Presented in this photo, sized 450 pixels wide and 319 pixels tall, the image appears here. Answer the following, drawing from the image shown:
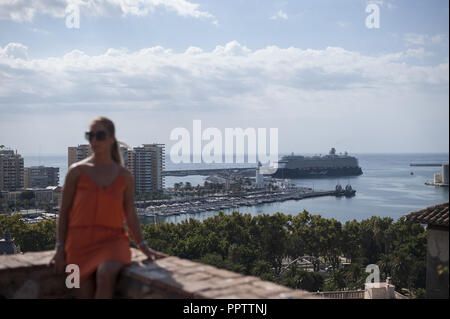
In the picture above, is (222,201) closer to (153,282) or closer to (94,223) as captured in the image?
(94,223)

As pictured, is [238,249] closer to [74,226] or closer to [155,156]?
[74,226]

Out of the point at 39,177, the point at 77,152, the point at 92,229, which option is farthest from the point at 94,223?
the point at 39,177

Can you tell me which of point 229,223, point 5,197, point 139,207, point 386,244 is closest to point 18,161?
point 5,197

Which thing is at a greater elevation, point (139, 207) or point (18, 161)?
point (18, 161)

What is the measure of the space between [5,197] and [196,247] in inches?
1271

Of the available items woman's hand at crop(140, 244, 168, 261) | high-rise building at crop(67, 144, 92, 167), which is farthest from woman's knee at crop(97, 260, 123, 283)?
high-rise building at crop(67, 144, 92, 167)

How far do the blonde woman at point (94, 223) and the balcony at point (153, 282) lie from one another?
105 millimetres

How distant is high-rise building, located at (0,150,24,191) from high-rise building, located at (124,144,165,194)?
1247 cm

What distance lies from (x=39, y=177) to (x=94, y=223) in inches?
2503

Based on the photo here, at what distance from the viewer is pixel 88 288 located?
6.81ft

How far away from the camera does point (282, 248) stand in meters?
18.3

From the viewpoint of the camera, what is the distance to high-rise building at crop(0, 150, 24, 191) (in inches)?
1845

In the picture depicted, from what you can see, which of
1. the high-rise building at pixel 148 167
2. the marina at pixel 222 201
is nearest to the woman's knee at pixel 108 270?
the marina at pixel 222 201
